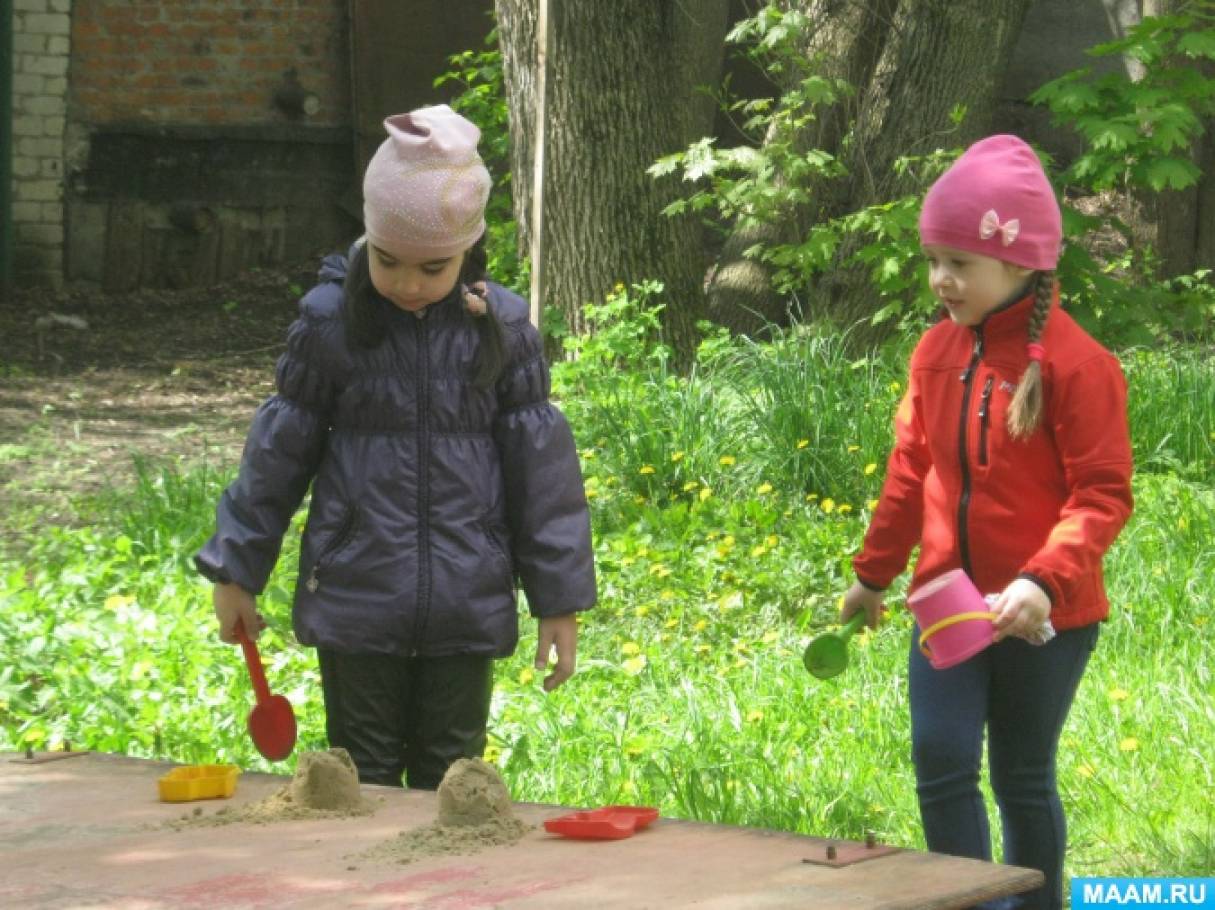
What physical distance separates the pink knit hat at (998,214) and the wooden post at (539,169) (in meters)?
4.02

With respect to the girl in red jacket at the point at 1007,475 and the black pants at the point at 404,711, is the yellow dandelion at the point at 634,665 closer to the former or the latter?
the black pants at the point at 404,711

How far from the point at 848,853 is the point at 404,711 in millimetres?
1210

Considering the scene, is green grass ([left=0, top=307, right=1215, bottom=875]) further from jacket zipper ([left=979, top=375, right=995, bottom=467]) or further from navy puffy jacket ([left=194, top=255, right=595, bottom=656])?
jacket zipper ([left=979, top=375, right=995, bottom=467])

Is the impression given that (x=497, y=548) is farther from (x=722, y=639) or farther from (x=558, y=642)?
(x=722, y=639)

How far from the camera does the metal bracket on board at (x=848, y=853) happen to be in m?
2.40

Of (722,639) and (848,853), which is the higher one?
(722,639)

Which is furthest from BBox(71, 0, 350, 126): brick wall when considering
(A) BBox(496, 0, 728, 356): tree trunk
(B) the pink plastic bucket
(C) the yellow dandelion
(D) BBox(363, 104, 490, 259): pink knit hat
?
(B) the pink plastic bucket

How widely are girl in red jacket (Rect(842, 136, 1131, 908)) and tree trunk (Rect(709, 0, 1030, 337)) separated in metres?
4.57

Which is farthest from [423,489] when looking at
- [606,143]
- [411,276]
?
[606,143]

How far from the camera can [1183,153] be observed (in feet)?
31.3

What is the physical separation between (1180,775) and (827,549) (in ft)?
6.69

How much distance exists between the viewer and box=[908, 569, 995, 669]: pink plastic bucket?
2881mm

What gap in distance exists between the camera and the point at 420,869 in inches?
97.0

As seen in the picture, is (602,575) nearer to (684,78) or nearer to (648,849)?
(684,78)
